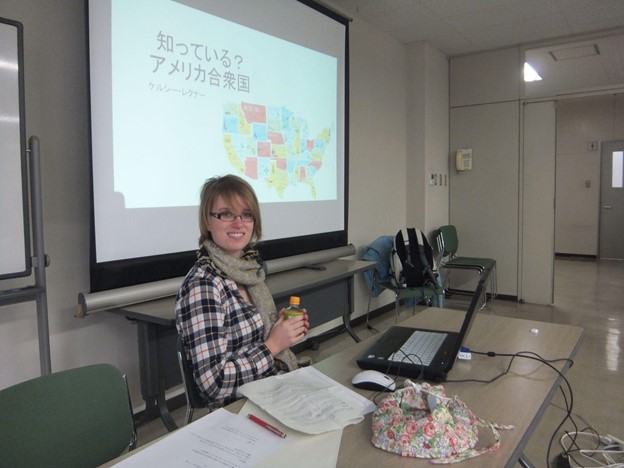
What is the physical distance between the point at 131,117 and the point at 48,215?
60 centimetres

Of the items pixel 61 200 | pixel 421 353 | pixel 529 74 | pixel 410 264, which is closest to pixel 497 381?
pixel 421 353

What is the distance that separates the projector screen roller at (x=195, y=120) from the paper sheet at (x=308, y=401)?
127 cm

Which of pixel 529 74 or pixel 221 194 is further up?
pixel 529 74

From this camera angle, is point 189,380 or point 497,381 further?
point 189,380

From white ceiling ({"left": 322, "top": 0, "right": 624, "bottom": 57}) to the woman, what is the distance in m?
3.04

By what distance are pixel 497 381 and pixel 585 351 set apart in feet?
9.49

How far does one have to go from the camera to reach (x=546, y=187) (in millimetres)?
5199

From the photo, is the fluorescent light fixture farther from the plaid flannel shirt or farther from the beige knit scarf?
the plaid flannel shirt

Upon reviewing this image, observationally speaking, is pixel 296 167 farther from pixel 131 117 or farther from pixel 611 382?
pixel 611 382

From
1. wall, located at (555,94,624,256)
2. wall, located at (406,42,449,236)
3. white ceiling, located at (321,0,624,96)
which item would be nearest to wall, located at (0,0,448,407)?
white ceiling, located at (321,0,624,96)

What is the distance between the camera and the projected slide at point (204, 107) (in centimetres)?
220

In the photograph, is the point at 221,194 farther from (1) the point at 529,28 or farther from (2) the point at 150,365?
(1) the point at 529,28

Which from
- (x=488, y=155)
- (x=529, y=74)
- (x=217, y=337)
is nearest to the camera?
(x=217, y=337)

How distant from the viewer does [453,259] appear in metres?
5.34
